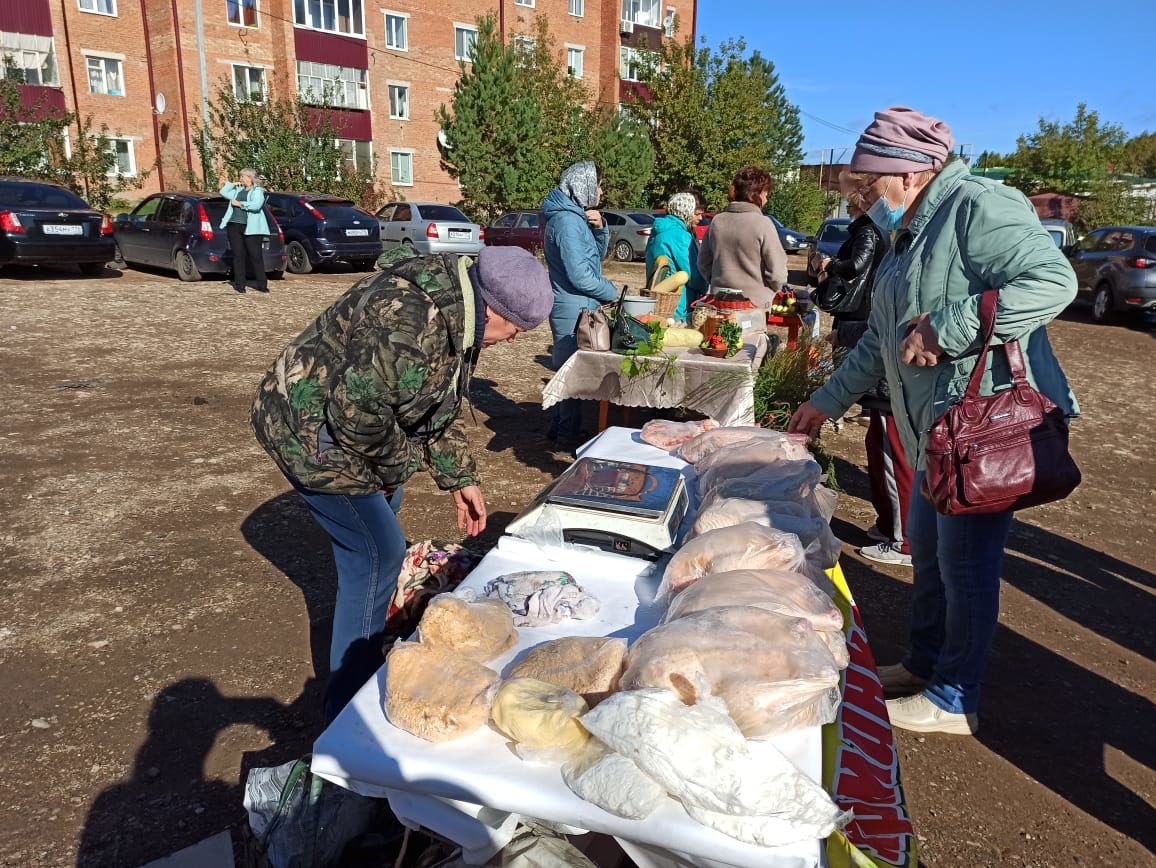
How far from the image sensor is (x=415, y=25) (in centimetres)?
3147

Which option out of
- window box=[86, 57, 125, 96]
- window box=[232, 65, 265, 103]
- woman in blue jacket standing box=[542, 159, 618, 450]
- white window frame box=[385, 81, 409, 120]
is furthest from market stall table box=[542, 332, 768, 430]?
window box=[86, 57, 125, 96]

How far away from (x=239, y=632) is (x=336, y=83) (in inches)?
1224

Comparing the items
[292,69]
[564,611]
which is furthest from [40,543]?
[292,69]

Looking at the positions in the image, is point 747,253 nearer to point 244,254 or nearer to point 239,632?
point 239,632

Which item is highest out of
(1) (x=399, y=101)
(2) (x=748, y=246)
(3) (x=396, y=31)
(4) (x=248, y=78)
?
(3) (x=396, y=31)

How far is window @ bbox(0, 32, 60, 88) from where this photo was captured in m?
26.4

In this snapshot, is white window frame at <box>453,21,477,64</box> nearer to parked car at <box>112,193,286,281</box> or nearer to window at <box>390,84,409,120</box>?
window at <box>390,84,409,120</box>

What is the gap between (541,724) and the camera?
1.48 m

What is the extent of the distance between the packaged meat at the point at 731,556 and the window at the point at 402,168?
1301 inches

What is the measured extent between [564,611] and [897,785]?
35.3 inches

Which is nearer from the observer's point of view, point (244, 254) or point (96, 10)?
point (244, 254)

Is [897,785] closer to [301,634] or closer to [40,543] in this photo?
[301,634]

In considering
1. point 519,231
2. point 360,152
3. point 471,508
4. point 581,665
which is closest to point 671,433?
point 471,508

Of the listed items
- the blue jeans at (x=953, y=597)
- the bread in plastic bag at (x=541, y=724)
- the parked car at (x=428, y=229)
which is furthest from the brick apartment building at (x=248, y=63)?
the bread in plastic bag at (x=541, y=724)
